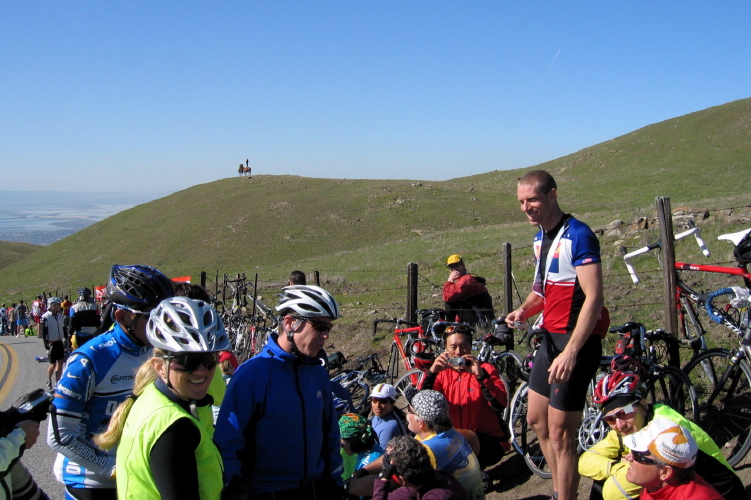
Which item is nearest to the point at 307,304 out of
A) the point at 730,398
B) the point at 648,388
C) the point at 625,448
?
the point at 625,448

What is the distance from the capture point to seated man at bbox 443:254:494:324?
8.83 m

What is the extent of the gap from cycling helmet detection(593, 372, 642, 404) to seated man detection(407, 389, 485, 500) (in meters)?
1.06

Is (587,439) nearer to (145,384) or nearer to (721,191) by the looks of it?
(145,384)

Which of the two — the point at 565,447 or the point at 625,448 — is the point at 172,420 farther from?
the point at 625,448

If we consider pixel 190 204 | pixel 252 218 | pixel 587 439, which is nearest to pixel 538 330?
pixel 587 439

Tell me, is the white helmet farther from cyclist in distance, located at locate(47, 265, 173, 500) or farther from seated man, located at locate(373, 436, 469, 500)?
seated man, located at locate(373, 436, 469, 500)

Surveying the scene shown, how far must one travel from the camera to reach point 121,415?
2590 millimetres

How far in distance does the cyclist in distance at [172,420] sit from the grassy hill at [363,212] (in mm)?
25494

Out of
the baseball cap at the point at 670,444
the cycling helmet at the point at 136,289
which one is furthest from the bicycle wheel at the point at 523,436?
the cycling helmet at the point at 136,289

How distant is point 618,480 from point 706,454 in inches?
22.2

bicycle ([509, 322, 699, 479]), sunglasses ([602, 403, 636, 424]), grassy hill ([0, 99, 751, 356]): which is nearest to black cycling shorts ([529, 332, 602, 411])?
sunglasses ([602, 403, 636, 424])

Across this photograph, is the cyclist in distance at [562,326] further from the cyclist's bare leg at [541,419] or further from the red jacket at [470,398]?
the red jacket at [470,398]

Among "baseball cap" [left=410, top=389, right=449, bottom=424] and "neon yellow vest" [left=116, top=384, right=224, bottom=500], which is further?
"baseball cap" [left=410, top=389, right=449, bottom=424]

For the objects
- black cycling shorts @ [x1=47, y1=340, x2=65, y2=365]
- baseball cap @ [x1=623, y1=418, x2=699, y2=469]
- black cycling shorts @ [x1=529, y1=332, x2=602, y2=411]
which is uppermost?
black cycling shorts @ [x1=529, y1=332, x2=602, y2=411]
